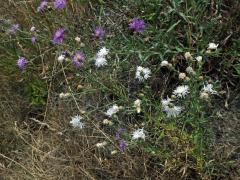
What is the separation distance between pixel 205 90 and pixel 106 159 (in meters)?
0.65

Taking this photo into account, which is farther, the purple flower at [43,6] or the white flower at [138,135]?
the purple flower at [43,6]

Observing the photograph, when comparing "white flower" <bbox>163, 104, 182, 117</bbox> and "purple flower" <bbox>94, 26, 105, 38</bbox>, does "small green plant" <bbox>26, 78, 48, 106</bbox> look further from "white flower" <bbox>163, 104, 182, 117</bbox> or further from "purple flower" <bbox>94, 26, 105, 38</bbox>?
"white flower" <bbox>163, 104, 182, 117</bbox>

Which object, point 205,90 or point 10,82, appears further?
point 10,82

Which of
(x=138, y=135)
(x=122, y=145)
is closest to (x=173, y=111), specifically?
(x=138, y=135)

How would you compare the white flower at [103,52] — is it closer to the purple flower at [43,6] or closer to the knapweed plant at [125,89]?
the knapweed plant at [125,89]

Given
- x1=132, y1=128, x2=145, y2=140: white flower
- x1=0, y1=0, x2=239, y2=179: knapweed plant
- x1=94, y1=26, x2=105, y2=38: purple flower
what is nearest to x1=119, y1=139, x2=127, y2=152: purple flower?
x1=0, y1=0, x2=239, y2=179: knapweed plant

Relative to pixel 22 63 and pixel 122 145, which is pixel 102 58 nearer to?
pixel 122 145

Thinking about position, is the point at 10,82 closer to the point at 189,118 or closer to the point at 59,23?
the point at 59,23

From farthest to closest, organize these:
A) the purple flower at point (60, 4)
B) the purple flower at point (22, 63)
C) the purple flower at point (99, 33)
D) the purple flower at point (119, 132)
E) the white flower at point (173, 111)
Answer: the purple flower at point (22, 63), the purple flower at point (60, 4), the purple flower at point (99, 33), the purple flower at point (119, 132), the white flower at point (173, 111)

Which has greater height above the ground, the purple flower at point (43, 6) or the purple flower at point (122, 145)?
the purple flower at point (43, 6)

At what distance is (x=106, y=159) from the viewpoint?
252cm

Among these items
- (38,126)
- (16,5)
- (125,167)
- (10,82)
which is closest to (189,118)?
(125,167)

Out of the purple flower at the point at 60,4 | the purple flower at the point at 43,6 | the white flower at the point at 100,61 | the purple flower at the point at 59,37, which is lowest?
the purple flower at the point at 59,37

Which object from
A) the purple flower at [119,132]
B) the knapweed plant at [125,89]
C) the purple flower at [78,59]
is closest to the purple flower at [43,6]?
the knapweed plant at [125,89]
